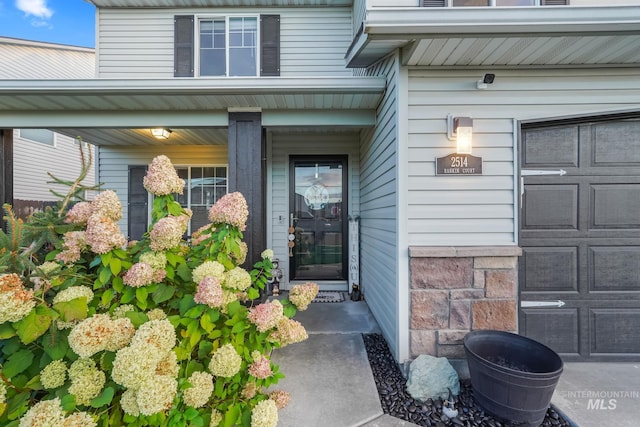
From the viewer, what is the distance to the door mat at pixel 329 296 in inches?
152

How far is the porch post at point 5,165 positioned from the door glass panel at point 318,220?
11.4 ft

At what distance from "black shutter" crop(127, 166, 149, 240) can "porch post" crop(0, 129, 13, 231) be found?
4.90ft

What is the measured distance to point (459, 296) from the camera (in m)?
2.25

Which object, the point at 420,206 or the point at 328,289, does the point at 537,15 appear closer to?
the point at 420,206

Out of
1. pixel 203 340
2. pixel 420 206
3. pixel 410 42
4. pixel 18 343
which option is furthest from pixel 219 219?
pixel 410 42

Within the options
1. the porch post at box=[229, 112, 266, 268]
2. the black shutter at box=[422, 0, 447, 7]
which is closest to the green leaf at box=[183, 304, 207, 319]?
the porch post at box=[229, 112, 266, 268]

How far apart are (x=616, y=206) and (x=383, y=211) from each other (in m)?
1.93

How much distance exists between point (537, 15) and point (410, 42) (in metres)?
0.79

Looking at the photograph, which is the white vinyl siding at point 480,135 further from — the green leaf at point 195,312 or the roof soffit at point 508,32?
the green leaf at point 195,312

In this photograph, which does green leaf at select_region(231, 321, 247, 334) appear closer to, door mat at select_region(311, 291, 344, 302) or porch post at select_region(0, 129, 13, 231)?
door mat at select_region(311, 291, 344, 302)

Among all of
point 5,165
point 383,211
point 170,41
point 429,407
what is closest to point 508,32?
point 383,211

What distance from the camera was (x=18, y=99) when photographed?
2754mm

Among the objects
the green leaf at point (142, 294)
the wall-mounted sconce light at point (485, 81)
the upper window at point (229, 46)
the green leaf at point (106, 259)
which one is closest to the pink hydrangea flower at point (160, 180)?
the green leaf at point (106, 259)

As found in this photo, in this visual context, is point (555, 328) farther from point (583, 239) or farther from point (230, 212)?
point (230, 212)
